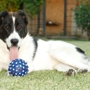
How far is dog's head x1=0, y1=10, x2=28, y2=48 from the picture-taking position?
13.2 ft

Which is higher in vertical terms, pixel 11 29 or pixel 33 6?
pixel 11 29

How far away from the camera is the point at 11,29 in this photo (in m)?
4.01

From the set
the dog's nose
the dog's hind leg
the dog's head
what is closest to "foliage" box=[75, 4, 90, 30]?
the dog's hind leg

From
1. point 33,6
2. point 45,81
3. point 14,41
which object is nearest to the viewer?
point 45,81

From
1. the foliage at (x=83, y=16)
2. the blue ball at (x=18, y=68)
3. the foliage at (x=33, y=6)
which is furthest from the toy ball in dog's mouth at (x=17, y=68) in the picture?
the foliage at (x=33, y=6)

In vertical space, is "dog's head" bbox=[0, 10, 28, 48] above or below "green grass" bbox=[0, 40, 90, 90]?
above

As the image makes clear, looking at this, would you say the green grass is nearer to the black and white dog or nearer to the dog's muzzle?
the black and white dog

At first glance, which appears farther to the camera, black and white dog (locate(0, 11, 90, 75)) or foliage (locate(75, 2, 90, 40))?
foliage (locate(75, 2, 90, 40))

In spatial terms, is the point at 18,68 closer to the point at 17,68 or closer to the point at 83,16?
the point at 17,68

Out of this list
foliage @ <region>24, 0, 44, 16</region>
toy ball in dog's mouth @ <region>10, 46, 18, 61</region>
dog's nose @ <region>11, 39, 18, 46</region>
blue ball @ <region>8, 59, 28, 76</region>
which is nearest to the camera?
blue ball @ <region>8, 59, 28, 76</region>

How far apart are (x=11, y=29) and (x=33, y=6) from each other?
10875 mm

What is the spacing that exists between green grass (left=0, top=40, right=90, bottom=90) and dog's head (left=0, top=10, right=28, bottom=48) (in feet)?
1.42

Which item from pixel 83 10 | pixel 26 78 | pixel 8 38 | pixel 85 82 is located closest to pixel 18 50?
pixel 8 38

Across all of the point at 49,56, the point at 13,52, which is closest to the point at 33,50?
the point at 49,56
